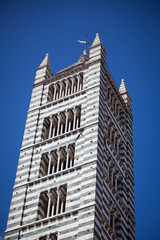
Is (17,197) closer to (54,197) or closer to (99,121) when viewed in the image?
(54,197)

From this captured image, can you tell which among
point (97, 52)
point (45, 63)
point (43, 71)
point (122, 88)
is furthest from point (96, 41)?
point (122, 88)

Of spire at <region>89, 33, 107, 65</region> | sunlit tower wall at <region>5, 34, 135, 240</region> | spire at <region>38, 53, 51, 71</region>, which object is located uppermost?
spire at <region>38, 53, 51, 71</region>

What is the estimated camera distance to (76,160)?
31.0 m

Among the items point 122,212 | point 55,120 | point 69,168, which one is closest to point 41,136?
point 55,120

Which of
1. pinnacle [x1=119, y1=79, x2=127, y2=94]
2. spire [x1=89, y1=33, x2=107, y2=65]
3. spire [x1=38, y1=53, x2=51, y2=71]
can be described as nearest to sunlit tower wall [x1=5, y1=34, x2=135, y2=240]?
spire [x1=89, y1=33, x2=107, y2=65]

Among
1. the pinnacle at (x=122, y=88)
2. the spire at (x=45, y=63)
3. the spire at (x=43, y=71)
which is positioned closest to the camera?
the spire at (x=43, y=71)

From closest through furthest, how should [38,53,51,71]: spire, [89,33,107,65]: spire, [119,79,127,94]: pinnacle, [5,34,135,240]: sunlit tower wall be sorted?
[5,34,135,240]: sunlit tower wall
[89,33,107,65]: spire
[38,53,51,71]: spire
[119,79,127,94]: pinnacle

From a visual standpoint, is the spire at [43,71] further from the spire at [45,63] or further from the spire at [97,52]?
the spire at [97,52]

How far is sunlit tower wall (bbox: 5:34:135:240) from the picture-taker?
28.5m

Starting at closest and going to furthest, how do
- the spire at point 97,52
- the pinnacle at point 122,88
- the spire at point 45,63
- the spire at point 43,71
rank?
the spire at point 97,52 < the spire at point 43,71 < the spire at point 45,63 < the pinnacle at point 122,88

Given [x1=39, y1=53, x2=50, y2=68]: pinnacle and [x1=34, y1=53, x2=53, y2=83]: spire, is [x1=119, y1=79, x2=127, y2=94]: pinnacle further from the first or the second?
[x1=39, y1=53, x2=50, y2=68]: pinnacle

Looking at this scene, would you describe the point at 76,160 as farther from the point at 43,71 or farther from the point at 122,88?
the point at 122,88

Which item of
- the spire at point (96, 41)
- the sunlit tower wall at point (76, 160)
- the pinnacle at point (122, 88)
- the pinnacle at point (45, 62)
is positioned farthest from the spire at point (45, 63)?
the pinnacle at point (122, 88)

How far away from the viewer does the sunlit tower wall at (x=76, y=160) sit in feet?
93.4
